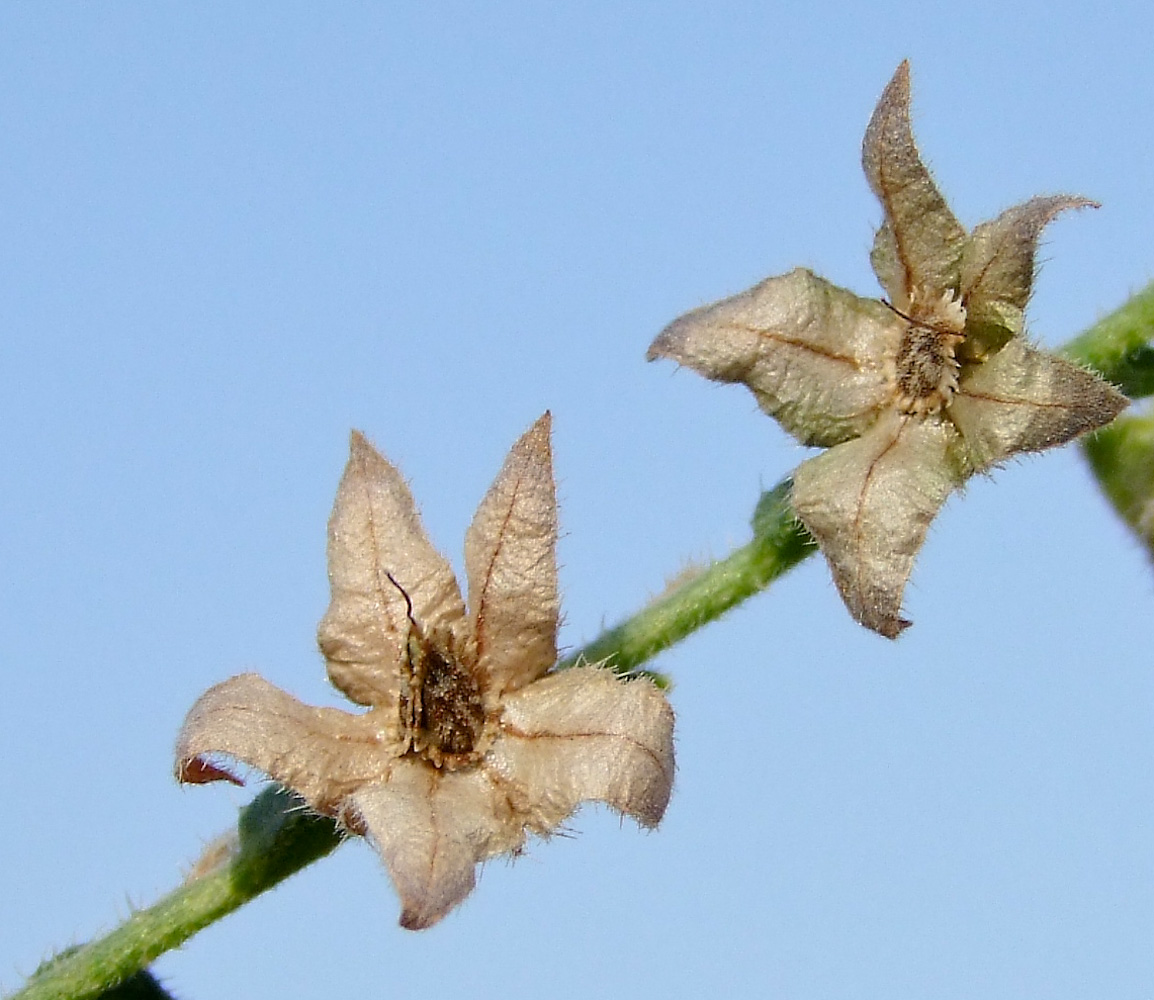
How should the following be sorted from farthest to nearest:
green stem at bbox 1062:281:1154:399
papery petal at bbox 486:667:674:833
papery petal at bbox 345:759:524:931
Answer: green stem at bbox 1062:281:1154:399 → papery petal at bbox 486:667:674:833 → papery petal at bbox 345:759:524:931

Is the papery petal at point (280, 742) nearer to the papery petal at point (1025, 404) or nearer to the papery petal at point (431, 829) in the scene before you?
the papery petal at point (431, 829)

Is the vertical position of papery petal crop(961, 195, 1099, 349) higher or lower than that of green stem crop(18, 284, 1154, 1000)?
higher

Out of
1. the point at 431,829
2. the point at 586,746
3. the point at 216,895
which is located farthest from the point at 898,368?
the point at 216,895

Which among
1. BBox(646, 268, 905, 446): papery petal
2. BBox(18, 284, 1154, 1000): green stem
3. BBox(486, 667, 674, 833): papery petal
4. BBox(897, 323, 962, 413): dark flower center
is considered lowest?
BBox(486, 667, 674, 833): papery petal

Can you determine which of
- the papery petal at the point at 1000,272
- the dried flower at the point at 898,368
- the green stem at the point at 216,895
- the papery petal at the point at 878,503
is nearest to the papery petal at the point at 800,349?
the dried flower at the point at 898,368

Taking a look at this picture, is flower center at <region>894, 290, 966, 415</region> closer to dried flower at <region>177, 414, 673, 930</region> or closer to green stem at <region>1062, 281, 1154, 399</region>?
green stem at <region>1062, 281, 1154, 399</region>

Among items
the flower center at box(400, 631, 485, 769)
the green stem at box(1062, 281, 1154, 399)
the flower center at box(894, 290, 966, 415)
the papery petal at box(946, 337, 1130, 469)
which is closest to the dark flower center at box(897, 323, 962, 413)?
the flower center at box(894, 290, 966, 415)

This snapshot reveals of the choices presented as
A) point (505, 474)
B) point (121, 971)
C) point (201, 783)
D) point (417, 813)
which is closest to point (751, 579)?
point (505, 474)
